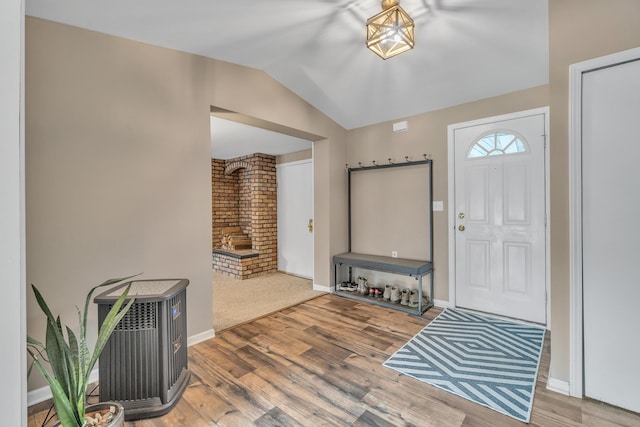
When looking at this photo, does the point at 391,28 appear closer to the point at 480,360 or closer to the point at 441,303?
the point at 480,360

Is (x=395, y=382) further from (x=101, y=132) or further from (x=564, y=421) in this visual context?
(x=101, y=132)

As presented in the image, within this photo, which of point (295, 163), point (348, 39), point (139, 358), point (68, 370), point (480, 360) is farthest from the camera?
point (295, 163)

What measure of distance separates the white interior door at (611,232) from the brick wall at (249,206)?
4174 mm

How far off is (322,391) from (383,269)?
1.77m

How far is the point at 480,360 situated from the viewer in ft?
7.34

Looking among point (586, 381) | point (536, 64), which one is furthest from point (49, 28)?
point (586, 381)

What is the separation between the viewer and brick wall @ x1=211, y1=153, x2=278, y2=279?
5.07 meters

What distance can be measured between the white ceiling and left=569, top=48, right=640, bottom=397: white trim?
2.27 feet

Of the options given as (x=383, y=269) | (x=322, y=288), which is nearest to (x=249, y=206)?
(x=322, y=288)

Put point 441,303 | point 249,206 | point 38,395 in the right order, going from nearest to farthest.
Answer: point 38,395 → point 441,303 → point 249,206

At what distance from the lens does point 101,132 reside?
206 centimetres

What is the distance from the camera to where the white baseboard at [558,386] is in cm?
181

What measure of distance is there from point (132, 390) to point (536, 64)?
3.85 meters

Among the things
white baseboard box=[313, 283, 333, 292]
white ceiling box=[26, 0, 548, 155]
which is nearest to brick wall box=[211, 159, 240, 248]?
white baseboard box=[313, 283, 333, 292]
